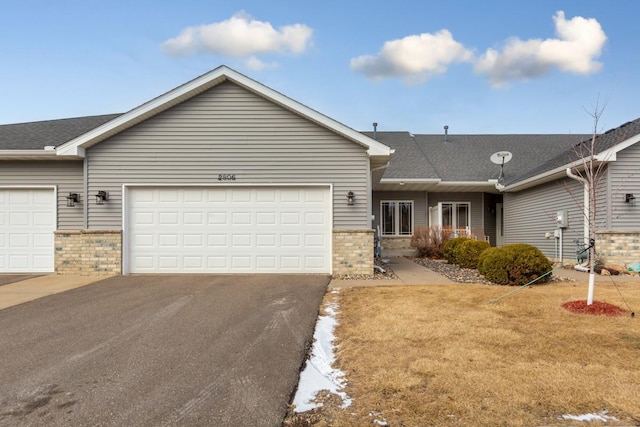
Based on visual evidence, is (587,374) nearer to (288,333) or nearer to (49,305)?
(288,333)

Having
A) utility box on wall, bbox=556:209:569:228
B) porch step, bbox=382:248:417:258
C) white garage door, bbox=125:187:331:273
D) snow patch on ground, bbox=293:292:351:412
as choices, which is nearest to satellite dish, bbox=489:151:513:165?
utility box on wall, bbox=556:209:569:228

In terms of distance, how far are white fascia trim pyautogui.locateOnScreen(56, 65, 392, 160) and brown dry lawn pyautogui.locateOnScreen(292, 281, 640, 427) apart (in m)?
4.40

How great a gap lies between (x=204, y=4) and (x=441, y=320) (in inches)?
457

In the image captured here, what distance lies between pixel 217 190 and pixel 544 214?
1119 cm

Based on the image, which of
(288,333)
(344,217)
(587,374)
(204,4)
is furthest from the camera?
(204,4)

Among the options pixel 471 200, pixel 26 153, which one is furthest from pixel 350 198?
pixel 471 200

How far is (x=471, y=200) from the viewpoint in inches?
679

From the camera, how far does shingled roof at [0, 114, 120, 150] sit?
9.88 m

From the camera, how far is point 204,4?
11734mm

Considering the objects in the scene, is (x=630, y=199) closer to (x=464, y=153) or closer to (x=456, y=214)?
(x=456, y=214)

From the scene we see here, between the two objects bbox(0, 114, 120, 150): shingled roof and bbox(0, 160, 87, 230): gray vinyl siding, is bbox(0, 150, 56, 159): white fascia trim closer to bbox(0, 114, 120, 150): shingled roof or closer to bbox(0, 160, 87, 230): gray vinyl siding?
bbox(0, 114, 120, 150): shingled roof

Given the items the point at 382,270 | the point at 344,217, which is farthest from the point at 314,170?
the point at 382,270

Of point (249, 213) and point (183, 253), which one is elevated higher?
point (249, 213)

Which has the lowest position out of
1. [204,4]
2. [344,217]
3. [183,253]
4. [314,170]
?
[183,253]
